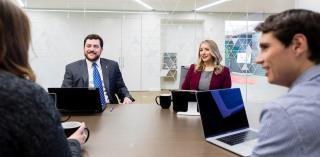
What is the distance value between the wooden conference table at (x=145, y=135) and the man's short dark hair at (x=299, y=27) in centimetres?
52

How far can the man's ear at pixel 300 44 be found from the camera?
914mm

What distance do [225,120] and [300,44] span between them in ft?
2.40

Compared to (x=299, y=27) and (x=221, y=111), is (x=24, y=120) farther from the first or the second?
(x=221, y=111)

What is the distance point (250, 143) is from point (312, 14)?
25.9 inches

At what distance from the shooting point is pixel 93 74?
3.06m

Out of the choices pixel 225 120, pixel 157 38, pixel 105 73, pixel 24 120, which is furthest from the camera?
pixel 157 38

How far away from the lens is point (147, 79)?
6758mm

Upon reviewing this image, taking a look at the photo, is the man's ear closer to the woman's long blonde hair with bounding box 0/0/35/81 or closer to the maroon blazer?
the woman's long blonde hair with bounding box 0/0/35/81

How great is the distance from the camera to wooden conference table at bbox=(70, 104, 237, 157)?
4.14 ft

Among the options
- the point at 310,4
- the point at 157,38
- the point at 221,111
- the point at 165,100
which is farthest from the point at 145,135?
the point at 157,38

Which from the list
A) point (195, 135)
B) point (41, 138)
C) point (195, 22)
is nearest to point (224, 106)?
point (195, 135)

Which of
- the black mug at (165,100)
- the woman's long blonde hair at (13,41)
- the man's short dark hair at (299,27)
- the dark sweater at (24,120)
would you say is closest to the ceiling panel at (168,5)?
the black mug at (165,100)

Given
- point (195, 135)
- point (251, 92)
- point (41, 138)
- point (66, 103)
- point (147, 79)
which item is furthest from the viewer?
point (147, 79)

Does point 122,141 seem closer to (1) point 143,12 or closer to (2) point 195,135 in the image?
(2) point 195,135
